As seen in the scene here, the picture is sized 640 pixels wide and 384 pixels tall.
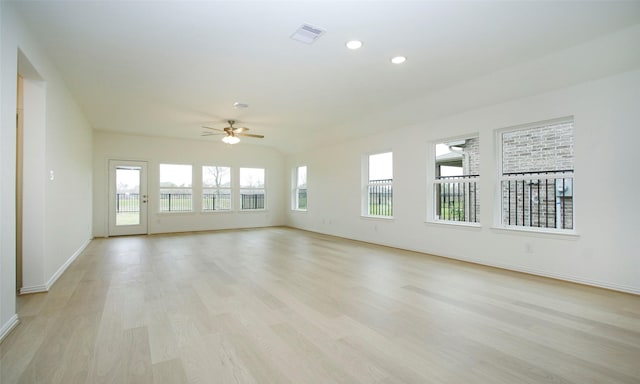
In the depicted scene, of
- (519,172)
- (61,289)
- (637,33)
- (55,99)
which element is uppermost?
(637,33)

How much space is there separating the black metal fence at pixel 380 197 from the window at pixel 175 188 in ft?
17.4

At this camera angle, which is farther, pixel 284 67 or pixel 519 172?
pixel 519 172

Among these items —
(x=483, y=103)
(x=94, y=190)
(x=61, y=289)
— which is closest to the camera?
(x=61, y=289)

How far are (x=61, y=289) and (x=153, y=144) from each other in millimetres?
5747

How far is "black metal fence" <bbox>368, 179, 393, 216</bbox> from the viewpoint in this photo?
6703mm

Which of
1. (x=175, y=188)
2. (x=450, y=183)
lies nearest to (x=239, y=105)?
(x=450, y=183)

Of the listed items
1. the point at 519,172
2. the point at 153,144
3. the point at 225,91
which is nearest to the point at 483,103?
the point at 519,172

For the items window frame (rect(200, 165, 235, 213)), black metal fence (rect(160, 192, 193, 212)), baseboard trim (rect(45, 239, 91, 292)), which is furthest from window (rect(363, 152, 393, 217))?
baseboard trim (rect(45, 239, 91, 292))

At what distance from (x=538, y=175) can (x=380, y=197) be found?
10.3ft

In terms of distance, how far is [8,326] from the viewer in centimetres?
241

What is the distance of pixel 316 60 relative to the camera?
12.3 feet

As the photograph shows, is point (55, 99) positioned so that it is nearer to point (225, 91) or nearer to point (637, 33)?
point (225, 91)

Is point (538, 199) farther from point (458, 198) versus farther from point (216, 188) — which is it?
point (216, 188)

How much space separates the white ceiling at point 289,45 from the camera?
2.74 meters
